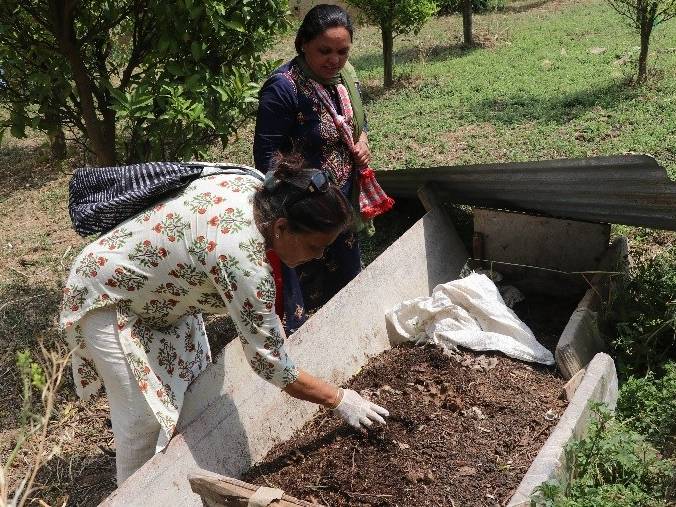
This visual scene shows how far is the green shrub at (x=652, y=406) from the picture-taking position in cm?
317

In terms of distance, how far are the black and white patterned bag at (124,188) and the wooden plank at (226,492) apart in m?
1.02

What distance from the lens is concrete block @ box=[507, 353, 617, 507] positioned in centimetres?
249

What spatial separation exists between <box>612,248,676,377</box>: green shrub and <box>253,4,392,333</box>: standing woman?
160 cm

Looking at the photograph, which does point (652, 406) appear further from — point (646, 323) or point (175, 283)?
point (175, 283)

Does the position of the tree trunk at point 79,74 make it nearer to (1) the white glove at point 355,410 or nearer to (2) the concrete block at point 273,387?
(2) the concrete block at point 273,387

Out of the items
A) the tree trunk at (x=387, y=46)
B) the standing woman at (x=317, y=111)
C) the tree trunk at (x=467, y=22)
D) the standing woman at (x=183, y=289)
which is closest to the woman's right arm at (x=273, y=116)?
the standing woman at (x=317, y=111)

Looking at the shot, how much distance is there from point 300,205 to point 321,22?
153 centimetres

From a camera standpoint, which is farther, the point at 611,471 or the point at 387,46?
the point at 387,46

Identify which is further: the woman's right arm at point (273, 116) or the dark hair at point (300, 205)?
the woman's right arm at point (273, 116)

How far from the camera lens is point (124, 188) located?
2.77 metres

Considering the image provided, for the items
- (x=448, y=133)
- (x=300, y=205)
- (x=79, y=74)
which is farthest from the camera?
(x=448, y=133)

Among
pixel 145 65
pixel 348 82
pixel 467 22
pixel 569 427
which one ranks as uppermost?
pixel 145 65

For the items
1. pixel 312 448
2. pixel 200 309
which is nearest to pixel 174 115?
pixel 200 309

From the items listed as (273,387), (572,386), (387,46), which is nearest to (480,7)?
(387,46)
